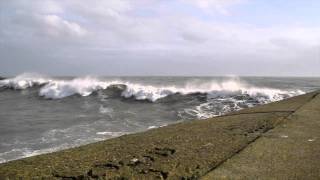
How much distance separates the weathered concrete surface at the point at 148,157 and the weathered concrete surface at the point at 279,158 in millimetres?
59

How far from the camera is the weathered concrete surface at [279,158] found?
12.1ft

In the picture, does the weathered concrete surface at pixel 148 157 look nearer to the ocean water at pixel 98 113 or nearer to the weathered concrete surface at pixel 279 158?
the weathered concrete surface at pixel 279 158

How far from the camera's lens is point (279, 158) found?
420 cm

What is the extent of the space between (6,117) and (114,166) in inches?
503

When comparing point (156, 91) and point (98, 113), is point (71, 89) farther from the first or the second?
point (98, 113)

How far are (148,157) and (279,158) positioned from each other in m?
1.32

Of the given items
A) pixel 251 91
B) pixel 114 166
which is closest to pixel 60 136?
pixel 114 166

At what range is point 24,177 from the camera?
372cm

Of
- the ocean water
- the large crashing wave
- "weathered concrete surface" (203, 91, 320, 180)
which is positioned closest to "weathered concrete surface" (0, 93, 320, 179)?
"weathered concrete surface" (203, 91, 320, 180)

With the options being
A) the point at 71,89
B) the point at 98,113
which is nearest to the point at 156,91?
the point at 71,89

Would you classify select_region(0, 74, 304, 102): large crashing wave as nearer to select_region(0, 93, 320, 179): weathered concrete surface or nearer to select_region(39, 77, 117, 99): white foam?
select_region(39, 77, 117, 99): white foam

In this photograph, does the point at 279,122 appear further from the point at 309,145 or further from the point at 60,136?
the point at 60,136

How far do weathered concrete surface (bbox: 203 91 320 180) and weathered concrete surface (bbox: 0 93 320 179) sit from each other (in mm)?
59

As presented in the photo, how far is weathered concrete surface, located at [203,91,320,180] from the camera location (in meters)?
3.69
